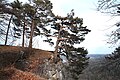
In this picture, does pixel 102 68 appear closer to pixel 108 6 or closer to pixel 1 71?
pixel 108 6

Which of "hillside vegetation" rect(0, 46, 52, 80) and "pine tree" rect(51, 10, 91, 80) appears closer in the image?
"hillside vegetation" rect(0, 46, 52, 80)

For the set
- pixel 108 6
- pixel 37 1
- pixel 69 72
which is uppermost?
pixel 37 1

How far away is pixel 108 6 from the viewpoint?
25.5ft

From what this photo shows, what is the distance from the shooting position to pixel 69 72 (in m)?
38.9

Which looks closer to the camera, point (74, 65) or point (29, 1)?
point (74, 65)

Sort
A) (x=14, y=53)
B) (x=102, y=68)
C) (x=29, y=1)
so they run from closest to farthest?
(x=102, y=68) → (x=14, y=53) → (x=29, y=1)

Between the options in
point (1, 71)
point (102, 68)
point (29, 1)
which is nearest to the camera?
point (102, 68)

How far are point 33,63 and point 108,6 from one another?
23.6m

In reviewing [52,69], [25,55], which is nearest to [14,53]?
[25,55]

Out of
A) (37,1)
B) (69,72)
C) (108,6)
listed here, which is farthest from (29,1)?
(108,6)

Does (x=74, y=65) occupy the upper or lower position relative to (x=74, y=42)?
lower

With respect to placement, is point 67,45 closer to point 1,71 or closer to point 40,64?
point 40,64

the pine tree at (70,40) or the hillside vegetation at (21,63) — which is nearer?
the hillside vegetation at (21,63)

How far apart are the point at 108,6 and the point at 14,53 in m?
23.2
